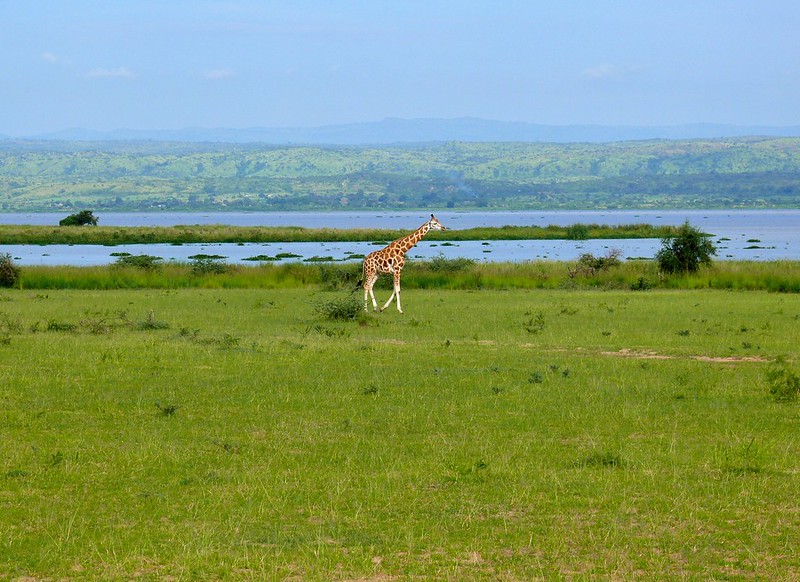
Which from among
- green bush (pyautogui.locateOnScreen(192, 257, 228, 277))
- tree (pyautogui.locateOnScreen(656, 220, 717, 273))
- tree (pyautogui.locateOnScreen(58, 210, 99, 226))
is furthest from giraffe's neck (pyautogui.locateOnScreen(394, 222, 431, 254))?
tree (pyautogui.locateOnScreen(58, 210, 99, 226))

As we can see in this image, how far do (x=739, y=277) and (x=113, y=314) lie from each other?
71.8 ft

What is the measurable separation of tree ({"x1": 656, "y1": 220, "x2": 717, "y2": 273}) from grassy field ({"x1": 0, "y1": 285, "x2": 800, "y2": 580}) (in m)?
19.5

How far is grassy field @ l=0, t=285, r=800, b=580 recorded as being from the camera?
800 cm

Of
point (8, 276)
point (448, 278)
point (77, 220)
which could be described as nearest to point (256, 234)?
point (77, 220)

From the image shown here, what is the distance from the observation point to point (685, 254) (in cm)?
4200

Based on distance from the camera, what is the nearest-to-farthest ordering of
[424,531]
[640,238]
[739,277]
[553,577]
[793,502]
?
[553,577]
[424,531]
[793,502]
[739,277]
[640,238]

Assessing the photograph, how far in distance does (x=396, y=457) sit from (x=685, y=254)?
3285cm

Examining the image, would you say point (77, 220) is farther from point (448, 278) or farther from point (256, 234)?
point (448, 278)

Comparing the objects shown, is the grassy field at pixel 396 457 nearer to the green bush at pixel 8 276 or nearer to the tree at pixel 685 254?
the green bush at pixel 8 276

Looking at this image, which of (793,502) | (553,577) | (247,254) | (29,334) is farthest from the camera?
(247,254)

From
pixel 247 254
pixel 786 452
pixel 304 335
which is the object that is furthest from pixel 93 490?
pixel 247 254

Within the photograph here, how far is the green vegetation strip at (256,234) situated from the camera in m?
87.9

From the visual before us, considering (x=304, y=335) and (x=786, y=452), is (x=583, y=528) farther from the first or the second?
(x=304, y=335)

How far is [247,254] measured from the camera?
70000 mm
